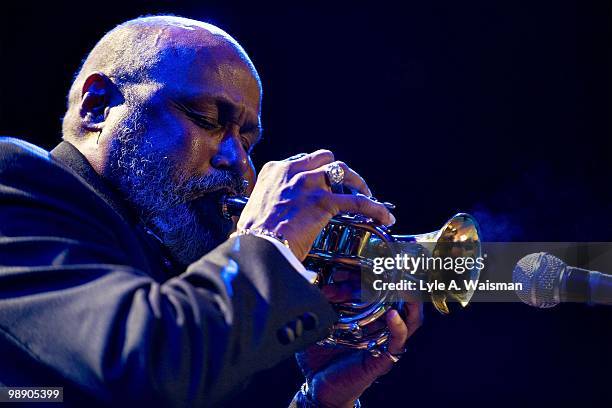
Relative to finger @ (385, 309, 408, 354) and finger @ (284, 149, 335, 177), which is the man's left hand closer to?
finger @ (385, 309, 408, 354)

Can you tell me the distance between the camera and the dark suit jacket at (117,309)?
1405 mm

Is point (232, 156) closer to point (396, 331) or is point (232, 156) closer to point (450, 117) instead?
point (396, 331)

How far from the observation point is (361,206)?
186 cm

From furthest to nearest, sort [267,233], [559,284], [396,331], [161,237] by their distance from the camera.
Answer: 1. [396,331]
2. [161,237]
3. [559,284]
4. [267,233]

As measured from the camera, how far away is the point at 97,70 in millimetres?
2432

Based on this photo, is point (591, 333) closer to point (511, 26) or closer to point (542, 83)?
point (542, 83)

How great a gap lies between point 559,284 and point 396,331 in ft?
1.91

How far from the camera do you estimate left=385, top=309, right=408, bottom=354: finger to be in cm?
230

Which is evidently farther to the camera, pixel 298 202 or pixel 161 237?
pixel 161 237

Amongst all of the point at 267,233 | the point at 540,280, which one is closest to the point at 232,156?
the point at 267,233

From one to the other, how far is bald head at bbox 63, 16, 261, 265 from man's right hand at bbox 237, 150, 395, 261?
1.63ft

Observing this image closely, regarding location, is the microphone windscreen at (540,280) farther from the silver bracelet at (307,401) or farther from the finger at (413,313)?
the silver bracelet at (307,401)

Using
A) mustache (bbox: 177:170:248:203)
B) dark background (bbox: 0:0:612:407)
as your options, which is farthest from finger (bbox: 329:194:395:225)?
dark background (bbox: 0:0:612:407)

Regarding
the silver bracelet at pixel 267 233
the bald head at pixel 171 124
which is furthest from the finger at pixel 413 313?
the silver bracelet at pixel 267 233
